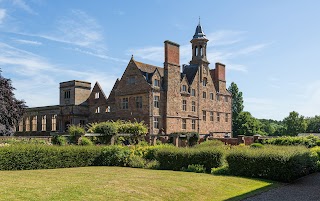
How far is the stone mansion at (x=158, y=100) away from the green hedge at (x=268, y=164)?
73.9ft

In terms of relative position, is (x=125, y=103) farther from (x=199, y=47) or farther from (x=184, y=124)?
(x=199, y=47)

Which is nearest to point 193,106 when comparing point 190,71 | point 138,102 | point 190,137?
point 190,71

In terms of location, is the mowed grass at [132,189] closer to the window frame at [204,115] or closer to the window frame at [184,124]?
the window frame at [184,124]

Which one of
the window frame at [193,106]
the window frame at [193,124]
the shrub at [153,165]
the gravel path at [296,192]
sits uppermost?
the window frame at [193,106]

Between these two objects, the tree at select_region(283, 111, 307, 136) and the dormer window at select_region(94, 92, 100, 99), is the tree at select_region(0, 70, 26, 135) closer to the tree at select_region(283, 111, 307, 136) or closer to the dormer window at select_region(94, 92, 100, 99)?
the dormer window at select_region(94, 92, 100, 99)

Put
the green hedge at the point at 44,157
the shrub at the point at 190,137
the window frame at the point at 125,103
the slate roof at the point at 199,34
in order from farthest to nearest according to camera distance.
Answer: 1. the slate roof at the point at 199,34
2. the window frame at the point at 125,103
3. the shrub at the point at 190,137
4. the green hedge at the point at 44,157

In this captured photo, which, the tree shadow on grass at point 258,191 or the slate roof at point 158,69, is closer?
the tree shadow on grass at point 258,191

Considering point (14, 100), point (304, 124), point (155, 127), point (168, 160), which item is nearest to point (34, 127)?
point (14, 100)

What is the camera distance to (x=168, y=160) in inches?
771

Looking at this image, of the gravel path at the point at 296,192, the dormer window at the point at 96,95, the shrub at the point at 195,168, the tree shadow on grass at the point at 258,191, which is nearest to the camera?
the tree shadow on grass at the point at 258,191

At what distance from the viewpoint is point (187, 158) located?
19000 millimetres

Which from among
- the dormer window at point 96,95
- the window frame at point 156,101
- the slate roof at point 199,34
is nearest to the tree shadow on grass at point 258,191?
the window frame at point 156,101

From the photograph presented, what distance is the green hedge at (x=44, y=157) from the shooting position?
58.4 ft

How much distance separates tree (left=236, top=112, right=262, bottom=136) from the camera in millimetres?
70562
